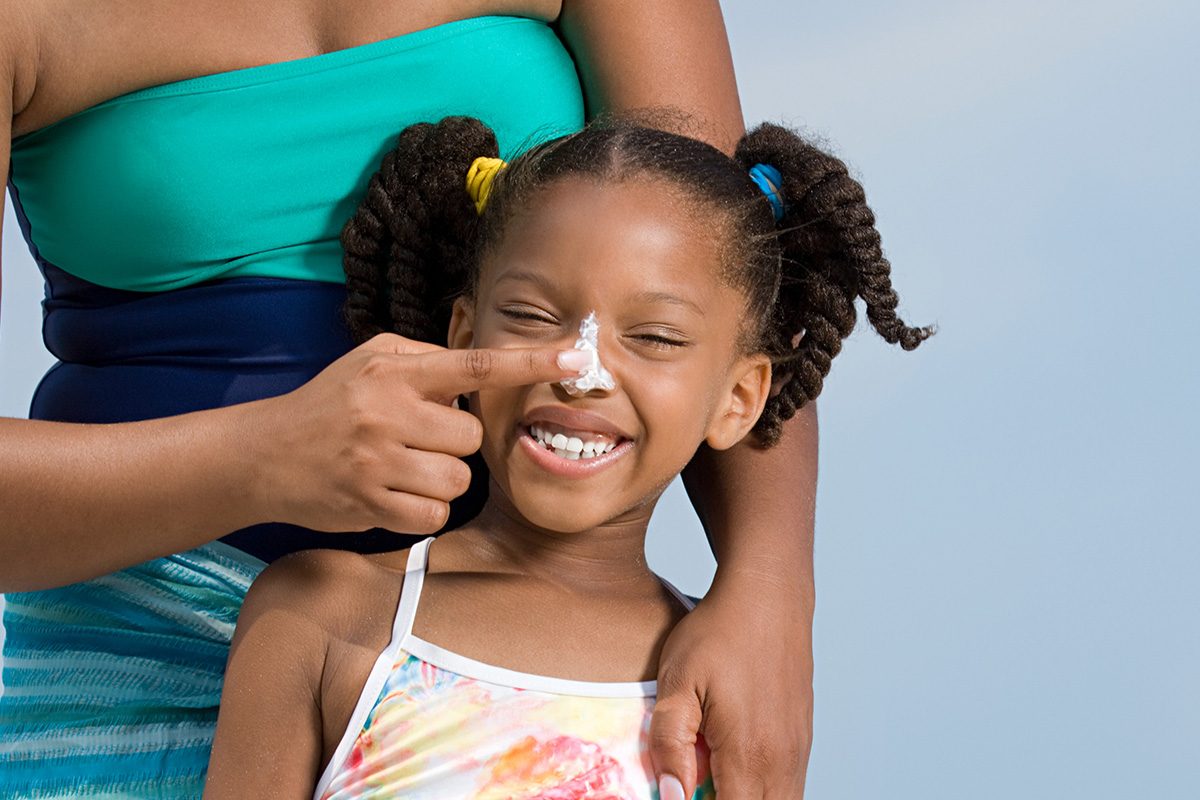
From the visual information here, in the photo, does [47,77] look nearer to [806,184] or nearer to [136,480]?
[136,480]

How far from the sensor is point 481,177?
1.58 meters

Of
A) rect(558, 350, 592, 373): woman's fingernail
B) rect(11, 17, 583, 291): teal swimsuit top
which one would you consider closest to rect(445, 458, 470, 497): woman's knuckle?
rect(558, 350, 592, 373): woman's fingernail

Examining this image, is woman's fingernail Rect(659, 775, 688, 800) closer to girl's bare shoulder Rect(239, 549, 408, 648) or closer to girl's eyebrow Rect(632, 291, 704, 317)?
girl's bare shoulder Rect(239, 549, 408, 648)

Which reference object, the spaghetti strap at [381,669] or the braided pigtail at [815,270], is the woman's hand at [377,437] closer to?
the spaghetti strap at [381,669]

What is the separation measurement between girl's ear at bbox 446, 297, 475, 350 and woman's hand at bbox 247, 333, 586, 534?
309 mm

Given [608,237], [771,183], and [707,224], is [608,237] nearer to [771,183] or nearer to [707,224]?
[707,224]

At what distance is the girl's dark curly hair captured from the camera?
1.56 m

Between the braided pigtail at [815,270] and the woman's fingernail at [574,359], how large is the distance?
0.42 meters

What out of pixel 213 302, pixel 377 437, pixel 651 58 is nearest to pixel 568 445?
pixel 377 437

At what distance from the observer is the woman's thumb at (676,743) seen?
1.38 m

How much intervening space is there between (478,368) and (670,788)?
507mm

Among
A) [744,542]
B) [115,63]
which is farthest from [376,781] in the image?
[115,63]

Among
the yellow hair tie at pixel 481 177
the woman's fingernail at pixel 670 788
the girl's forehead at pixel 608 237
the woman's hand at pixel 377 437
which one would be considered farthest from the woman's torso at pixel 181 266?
the woman's fingernail at pixel 670 788

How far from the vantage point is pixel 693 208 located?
1.53 m
